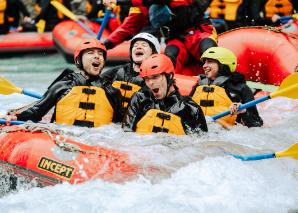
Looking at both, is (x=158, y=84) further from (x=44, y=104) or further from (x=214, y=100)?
(x=44, y=104)

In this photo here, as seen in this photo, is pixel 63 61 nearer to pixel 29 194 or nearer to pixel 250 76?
pixel 250 76

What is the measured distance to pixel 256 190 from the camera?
439 centimetres

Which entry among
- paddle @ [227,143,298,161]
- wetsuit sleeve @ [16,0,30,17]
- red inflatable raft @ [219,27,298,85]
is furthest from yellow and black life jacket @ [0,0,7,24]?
paddle @ [227,143,298,161]

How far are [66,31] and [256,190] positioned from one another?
735 cm

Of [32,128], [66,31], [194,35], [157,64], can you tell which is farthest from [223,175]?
[66,31]

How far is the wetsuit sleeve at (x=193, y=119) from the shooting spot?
4.94 meters

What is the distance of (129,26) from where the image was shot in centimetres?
708

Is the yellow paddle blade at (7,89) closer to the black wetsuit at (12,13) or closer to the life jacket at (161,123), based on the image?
the life jacket at (161,123)

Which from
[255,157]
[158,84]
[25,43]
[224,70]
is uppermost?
[158,84]

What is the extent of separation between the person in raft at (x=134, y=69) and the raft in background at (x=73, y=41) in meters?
4.34

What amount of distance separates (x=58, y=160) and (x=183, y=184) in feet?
2.62

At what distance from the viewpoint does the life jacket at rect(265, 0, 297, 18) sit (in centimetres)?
1010

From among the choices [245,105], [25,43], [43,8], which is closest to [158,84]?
[245,105]

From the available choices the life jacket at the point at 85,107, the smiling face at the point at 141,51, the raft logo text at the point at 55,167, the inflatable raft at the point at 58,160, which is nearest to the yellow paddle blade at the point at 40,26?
the smiling face at the point at 141,51
